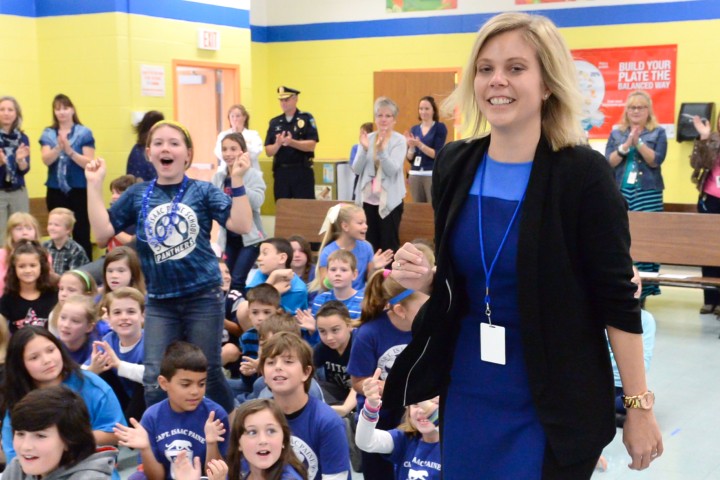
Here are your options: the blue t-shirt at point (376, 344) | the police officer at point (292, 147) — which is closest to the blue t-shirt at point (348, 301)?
the blue t-shirt at point (376, 344)

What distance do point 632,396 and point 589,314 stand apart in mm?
180

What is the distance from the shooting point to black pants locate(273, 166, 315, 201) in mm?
9188

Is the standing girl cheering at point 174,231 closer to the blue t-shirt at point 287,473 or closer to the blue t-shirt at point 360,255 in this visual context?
the blue t-shirt at point 287,473

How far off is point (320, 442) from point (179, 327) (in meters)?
0.97

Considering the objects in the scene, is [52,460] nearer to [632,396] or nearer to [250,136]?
[632,396]

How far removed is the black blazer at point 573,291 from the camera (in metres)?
1.55

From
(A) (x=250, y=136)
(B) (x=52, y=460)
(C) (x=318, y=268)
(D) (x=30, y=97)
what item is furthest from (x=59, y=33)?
(B) (x=52, y=460)

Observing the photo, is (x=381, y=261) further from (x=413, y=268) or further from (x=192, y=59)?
(x=192, y=59)

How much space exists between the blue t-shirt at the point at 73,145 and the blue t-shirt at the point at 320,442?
5548 millimetres

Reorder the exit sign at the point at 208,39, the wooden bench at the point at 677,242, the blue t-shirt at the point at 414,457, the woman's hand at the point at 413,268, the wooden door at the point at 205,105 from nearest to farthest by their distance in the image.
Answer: the woman's hand at the point at 413,268, the blue t-shirt at the point at 414,457, the wooden bench at the point at 677,242, the exit sign at the point at 208,39, the wooden door at the point at 205,105

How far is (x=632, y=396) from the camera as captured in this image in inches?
63.2

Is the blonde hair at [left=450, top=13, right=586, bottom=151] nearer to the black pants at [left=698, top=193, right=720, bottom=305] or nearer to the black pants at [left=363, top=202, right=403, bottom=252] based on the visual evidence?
the black pants at [left=363, top=202, right=403, bottom=252]

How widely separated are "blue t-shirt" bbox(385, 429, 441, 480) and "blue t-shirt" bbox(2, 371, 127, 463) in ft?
3.92

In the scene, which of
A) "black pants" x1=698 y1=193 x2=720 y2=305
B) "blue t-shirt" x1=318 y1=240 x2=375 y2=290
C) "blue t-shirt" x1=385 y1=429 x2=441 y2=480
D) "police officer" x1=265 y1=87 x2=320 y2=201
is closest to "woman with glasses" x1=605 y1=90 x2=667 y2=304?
"black pants" x1=698 y1=193 x2=720 y2=305
